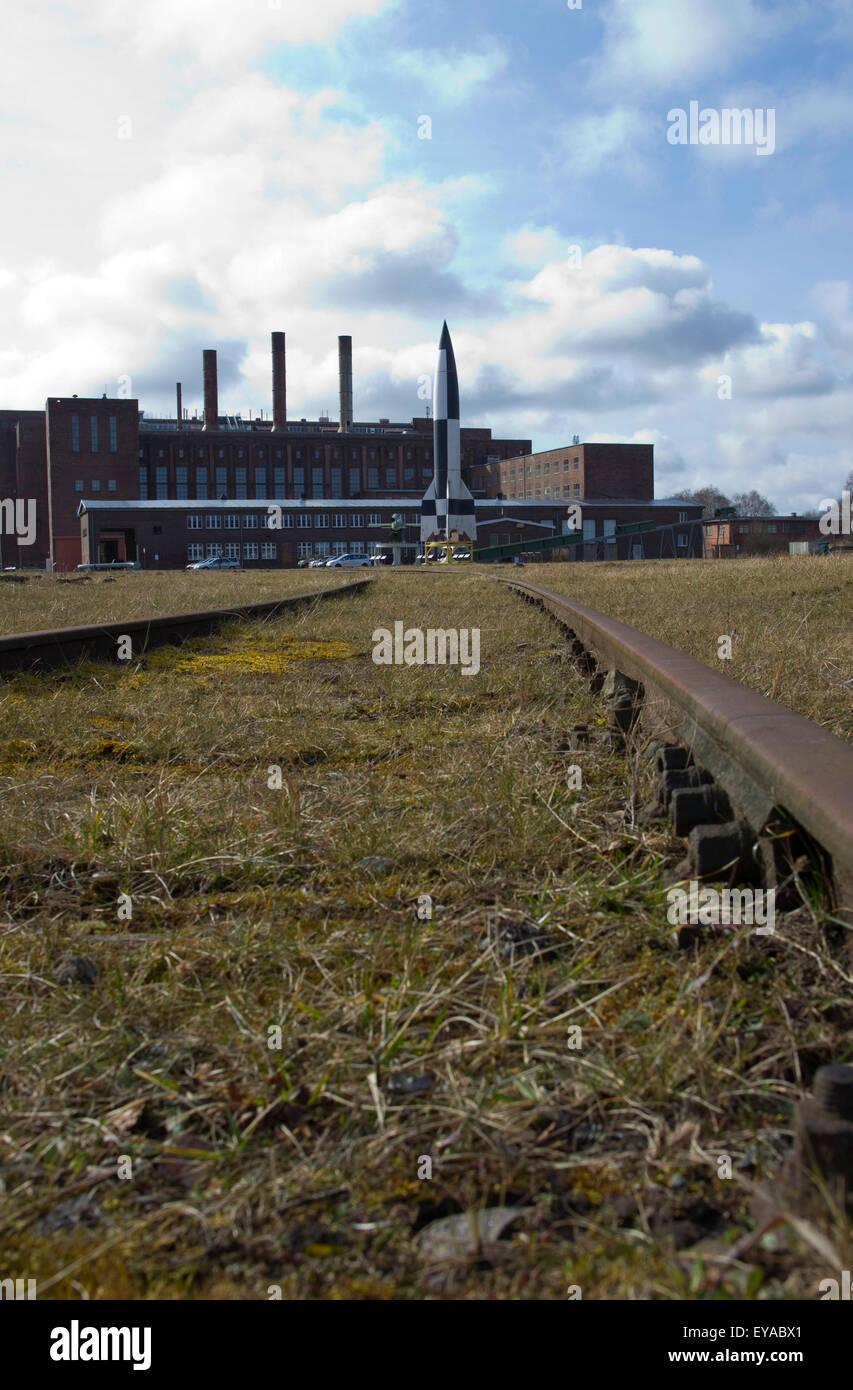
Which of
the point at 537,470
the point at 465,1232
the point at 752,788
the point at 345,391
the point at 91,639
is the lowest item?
the point at 465,1232

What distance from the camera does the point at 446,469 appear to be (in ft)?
202

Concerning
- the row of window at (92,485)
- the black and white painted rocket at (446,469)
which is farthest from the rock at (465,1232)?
the row of window at (92,485)

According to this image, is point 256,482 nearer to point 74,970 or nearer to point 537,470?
point 537,470

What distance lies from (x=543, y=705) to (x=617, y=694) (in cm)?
41

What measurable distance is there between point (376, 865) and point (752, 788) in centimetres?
81

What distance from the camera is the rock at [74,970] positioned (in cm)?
171

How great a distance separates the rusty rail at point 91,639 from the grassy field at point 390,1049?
2981 millimetres

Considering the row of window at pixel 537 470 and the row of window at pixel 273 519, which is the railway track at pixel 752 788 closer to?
the row of window at pixel 273 519

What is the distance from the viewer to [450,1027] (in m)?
1.54

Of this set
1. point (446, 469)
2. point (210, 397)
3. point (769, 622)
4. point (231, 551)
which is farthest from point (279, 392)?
point (769, 622)

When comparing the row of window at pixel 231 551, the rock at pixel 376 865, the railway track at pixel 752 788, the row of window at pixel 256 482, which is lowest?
the rock at pixel 376 865

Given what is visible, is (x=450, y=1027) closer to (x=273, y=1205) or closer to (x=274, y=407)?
(x=273, y=1205)

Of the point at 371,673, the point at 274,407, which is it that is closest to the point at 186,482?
the point at 274,407
